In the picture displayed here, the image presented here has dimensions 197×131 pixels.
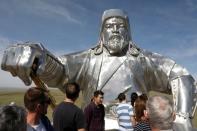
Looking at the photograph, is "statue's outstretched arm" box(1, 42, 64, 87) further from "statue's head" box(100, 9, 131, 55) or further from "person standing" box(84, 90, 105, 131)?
"statue's head" box(100, 9, 131, 55)

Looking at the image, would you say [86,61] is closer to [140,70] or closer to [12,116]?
[140,70]

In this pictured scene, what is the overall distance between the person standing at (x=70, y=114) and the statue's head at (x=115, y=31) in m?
3.67

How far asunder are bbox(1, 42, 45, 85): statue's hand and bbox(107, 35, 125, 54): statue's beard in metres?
2.30

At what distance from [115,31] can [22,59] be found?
2.81 m

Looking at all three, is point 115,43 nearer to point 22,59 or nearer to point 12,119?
point 22,59

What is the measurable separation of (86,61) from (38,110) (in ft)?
16.2

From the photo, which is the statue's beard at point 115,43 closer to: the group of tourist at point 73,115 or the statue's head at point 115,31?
the statue's head at point 115,31

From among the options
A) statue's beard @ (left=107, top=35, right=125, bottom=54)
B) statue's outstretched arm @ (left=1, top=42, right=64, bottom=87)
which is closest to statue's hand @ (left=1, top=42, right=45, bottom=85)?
statue's outstretched arm @ (left=1, top=42, right=64, bottom=87)

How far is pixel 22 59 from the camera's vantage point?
655cm

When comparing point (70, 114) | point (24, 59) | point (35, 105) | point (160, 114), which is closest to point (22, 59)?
point (24, 59)

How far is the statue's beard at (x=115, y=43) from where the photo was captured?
8.82 metres

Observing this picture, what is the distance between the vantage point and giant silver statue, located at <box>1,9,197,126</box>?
8531 mm

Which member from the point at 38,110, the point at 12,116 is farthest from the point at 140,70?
the point at 12,116

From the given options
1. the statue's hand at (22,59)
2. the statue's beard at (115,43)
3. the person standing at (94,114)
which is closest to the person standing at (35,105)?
the statue's hand at (22,59)
